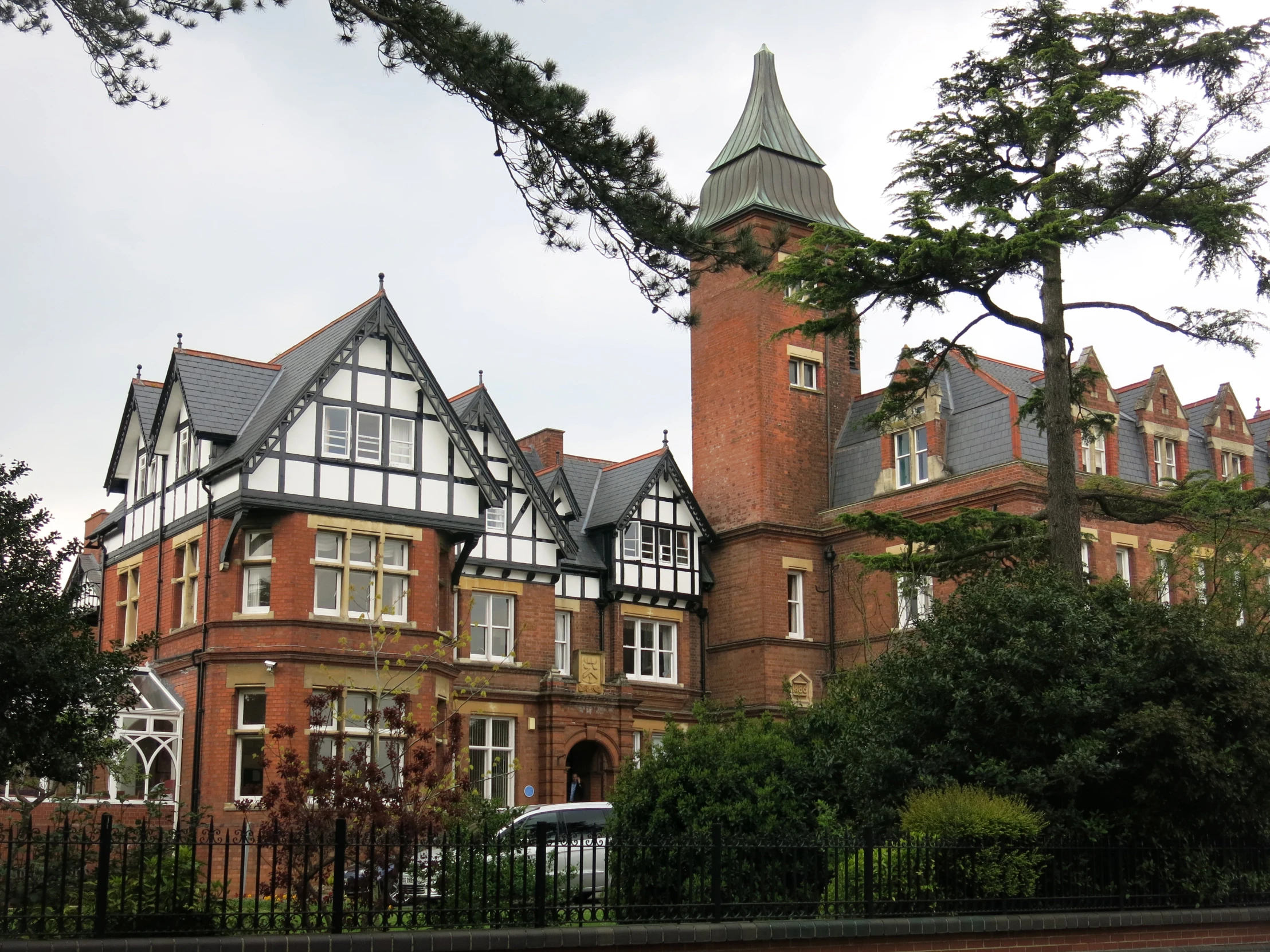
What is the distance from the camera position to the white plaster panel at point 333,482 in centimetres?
2942

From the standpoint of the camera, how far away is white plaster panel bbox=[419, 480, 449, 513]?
30.8 metres

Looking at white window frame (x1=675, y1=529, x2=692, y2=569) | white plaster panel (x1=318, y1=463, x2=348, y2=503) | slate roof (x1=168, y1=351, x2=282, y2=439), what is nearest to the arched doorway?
white window frame (x1=675, y1=529, x2=692, y2=569)

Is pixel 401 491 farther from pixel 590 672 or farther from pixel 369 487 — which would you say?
pixel 590 672

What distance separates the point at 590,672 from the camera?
1471 inches

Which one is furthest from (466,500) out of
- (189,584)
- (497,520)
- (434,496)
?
(189,584)

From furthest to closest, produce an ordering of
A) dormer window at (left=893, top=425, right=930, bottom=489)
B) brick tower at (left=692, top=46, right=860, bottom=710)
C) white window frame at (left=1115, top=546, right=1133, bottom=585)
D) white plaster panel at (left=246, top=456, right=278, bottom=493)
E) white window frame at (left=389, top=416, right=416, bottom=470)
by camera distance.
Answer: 1. brick tower at (left=692, top=46, right=860, bottom=710)
2. dormer window at (left=893, top=425, right=930, bottom=489)
3. white window frame at (left=1115, top=546, right=1133, bottom=585)
4. white window frame at (left=389, top=416, right=416, bottom=470)
5. white plaster panel at (left=246, top=456, right=278, bottom=493)

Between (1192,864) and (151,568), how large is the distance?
23.1 m

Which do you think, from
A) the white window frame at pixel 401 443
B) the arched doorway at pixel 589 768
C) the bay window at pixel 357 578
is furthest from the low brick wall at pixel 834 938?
the arched doorway at pixel 589 768

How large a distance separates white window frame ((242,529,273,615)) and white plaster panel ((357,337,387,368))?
3.85 metres

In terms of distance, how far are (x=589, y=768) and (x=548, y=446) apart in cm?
980

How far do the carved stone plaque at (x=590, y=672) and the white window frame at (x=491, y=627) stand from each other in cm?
208

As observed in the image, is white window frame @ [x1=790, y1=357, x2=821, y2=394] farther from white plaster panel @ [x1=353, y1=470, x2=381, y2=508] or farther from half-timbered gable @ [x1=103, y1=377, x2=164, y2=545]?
half-timbered gable @ [x1=103, y1=377, x2=164, y2=545]

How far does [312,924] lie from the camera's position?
514 inches

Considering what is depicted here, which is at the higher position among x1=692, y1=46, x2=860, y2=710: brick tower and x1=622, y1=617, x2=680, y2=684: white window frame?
x1=692, y1=46, x2=860, y2=710: brick tower
